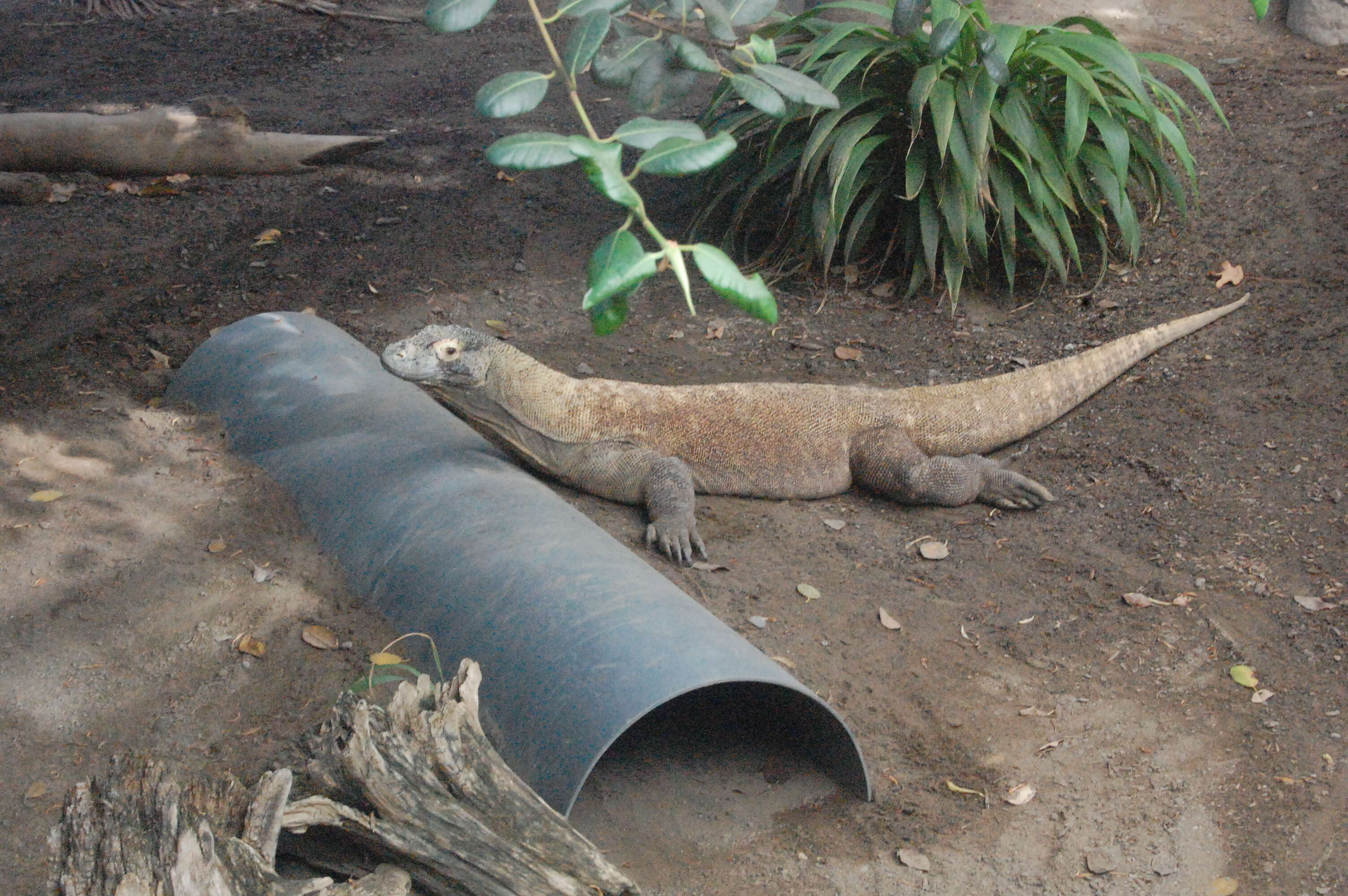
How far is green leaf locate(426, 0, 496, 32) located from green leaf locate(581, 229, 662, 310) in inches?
17.1

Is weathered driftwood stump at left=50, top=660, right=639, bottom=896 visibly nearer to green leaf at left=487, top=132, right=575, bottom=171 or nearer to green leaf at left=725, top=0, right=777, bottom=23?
green leaf at left=487, top=132, right=575, bottom=171

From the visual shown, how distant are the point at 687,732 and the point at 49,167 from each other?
5803 millimetres

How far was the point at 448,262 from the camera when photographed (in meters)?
6.14

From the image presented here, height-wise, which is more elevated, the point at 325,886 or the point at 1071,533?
the point at 325,886

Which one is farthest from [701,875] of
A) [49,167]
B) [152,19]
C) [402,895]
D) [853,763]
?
[152,19]

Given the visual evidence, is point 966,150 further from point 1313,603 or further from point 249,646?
point 249,646

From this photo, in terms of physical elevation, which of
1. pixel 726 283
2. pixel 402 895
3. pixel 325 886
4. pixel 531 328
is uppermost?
pixel 726 283

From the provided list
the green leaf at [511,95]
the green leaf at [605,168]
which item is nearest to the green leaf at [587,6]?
the green leaf at [511,95]

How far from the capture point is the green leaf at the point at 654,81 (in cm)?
162

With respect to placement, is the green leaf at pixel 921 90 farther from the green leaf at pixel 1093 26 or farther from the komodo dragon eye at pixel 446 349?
the komodo dragon eye at pixel 446 349

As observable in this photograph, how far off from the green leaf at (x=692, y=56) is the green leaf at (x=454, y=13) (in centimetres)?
25

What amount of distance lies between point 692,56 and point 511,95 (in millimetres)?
255

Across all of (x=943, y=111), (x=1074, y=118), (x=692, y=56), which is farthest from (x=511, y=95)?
(x=1074, y=118)

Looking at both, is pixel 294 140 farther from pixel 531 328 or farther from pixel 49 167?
pixel 531 328
